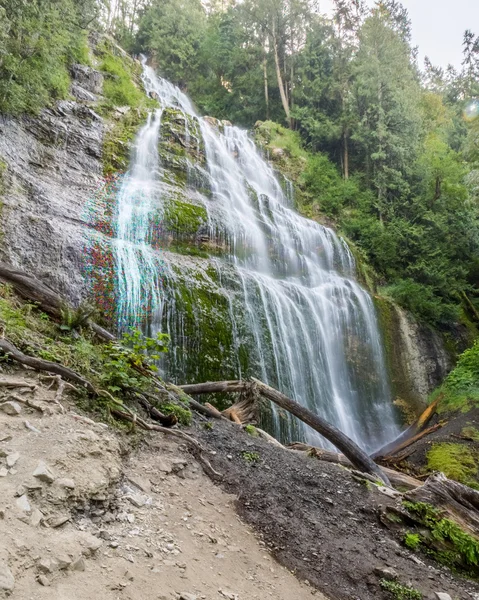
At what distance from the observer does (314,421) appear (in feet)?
20.6

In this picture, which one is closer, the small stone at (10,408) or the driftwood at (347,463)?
the small stone at (10,408)

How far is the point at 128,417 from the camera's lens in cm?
383

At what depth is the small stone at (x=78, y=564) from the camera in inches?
72.3

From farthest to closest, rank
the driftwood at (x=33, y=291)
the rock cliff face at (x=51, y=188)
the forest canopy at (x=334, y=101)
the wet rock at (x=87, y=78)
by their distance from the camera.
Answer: the wet rock at (x=87, y=78) → the forest canopy at (x=334, y=101) → the rock cliff face at (x=51, y=188) → the driftwood at (x=33, y=291)

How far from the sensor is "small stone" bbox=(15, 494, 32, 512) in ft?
6.68

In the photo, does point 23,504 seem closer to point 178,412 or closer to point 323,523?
point 323,523

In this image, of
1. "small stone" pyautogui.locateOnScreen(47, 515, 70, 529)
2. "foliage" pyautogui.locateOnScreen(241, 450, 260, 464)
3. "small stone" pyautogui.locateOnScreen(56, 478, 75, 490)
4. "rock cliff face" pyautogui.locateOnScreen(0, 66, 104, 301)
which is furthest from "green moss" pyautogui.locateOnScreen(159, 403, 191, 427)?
"rock cliff face" pyautogui.locateOnScreen(0, 66, 104, 301)

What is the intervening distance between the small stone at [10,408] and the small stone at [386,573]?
2928 millimetres

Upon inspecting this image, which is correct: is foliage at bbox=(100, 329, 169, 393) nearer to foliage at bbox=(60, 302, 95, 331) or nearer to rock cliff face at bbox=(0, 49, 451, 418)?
foliage at bbox=(60, 302, 95, 331)

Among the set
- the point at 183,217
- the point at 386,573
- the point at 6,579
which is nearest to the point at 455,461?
the point at 386,573

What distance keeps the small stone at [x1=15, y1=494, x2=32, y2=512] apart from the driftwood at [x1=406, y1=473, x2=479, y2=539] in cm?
345

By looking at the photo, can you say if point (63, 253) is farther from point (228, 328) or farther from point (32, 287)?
point (228, 328)

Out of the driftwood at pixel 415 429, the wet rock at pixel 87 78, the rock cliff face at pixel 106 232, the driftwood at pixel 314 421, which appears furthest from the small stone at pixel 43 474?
the wet rock at pixel 87 78

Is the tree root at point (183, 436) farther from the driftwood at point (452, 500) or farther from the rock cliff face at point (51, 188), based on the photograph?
the rock cliff face at point (51, 188)
